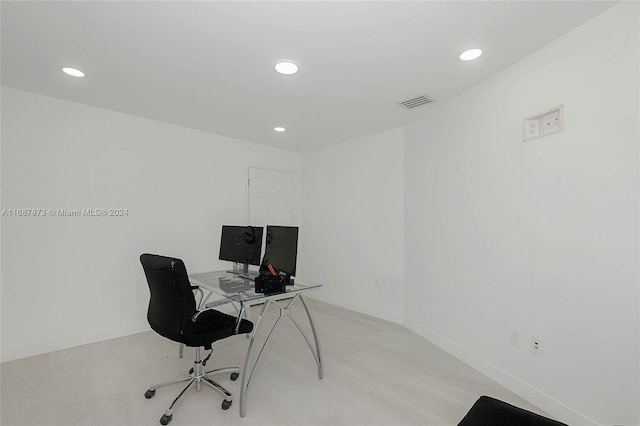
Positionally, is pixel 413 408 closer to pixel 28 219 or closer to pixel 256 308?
pixel 256 308

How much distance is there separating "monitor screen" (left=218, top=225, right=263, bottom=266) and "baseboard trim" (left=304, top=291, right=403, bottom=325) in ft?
6.16

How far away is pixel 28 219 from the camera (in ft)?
9.27

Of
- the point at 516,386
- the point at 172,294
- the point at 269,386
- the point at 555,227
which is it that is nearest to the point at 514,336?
the point at 516,386

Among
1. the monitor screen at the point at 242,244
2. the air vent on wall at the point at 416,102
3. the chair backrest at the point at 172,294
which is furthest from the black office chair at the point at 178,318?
the air vent on wall at the point at 416,102

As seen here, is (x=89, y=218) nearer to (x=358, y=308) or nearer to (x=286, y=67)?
(x=286, y=67)

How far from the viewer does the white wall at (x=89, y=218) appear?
2771mm

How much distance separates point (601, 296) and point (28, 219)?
4.57m

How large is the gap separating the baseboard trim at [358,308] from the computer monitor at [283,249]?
6.35 ft

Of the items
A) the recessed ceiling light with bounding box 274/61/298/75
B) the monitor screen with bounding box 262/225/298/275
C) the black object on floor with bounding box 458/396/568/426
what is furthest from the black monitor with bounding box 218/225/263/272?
the black object on floor with bounding box 458/396/568/426

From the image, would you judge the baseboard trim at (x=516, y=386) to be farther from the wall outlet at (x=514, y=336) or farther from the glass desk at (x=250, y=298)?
the glass desk at (x=250, y=298)

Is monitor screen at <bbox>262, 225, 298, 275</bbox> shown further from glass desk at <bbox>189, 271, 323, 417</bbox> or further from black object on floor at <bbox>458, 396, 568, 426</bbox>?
black object on floor at <bbox>458, 396, 568, 426</bbox>

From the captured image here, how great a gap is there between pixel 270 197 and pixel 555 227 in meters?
3.68

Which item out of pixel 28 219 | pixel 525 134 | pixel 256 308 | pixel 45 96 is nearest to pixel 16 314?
pixel 28 219

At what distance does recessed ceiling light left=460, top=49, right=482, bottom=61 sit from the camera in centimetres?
212
